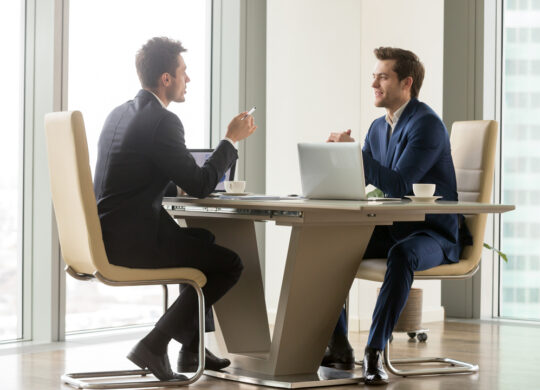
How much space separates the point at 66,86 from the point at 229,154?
1284 millimetres

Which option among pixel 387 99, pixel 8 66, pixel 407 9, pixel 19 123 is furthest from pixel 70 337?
pixel 407 9

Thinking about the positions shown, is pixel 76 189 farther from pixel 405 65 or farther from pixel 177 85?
pixel 405 65

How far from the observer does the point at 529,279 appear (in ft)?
16.5

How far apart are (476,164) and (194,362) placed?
1400 mm

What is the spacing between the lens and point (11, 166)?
3.99 meters

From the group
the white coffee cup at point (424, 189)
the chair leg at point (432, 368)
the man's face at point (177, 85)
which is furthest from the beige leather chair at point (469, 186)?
the man's face at point (177, 85)

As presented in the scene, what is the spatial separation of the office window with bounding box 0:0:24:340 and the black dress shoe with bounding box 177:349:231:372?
3.76 feet

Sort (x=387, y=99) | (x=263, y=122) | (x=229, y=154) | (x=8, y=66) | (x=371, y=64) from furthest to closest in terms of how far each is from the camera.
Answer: (x=263, y=122) < (x=371, y=64) < (x=8, y=66) < (x=387, y=99) < (x=229, y=154)

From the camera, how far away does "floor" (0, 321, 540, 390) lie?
312 centimetres

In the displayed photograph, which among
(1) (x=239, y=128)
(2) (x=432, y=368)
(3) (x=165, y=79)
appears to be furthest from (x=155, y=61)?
(2) (x=432, y=368)

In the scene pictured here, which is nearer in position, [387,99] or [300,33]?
[387,99]

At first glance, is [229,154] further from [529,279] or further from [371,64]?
[529,279]

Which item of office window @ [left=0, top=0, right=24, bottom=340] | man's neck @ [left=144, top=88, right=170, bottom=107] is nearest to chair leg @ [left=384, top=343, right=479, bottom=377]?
man's neck @ [left=144, top=88, right=170, bottom=107]

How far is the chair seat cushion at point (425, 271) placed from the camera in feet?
10.3
